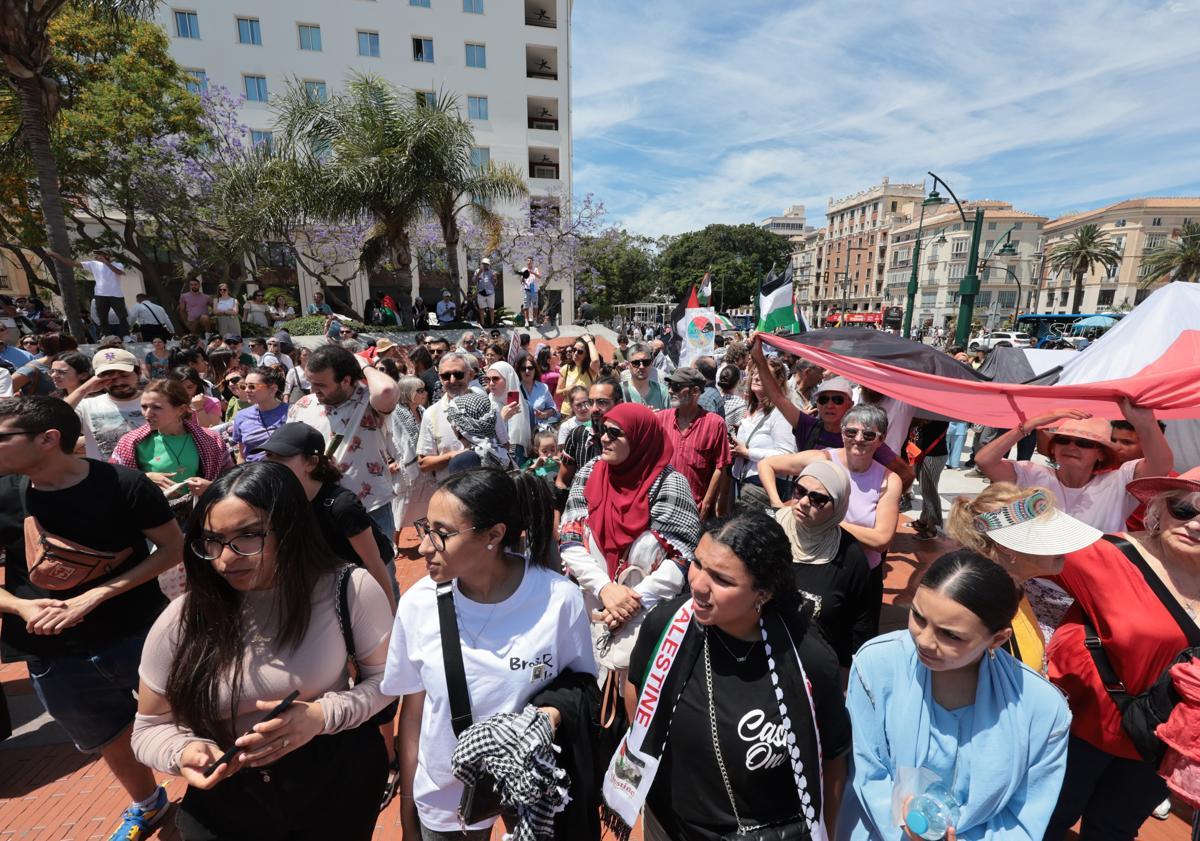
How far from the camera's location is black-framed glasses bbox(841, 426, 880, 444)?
3.11 metres

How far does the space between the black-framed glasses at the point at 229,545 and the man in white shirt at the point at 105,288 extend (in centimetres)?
980

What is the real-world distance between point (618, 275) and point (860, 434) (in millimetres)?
44301

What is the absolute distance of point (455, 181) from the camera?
16.2 metres

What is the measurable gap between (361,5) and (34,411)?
118ft

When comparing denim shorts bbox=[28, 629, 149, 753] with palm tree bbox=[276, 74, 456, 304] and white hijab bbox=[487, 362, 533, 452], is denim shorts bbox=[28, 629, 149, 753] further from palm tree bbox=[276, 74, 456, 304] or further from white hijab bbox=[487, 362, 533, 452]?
palm tree bbox=[276, 74, 456, 304]

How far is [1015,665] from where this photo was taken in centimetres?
162

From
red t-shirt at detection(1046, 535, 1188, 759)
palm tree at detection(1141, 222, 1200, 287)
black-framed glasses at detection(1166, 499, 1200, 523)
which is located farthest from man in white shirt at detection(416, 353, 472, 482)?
palm tree at detection(1141, 222, 1200, 287)

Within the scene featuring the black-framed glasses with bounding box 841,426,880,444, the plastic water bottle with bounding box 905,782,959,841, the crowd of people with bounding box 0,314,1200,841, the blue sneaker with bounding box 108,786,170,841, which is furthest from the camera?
the black-framed glasses with bounding box 841,426,880,444

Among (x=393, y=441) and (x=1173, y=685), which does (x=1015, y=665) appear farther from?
(x=393, y=441)

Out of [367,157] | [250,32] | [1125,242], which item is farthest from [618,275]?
[1125,242]

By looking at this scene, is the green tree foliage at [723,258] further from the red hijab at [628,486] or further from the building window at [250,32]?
the red hijab at [628,486]

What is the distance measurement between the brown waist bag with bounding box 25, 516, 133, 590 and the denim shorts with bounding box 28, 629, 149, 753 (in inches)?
13.8

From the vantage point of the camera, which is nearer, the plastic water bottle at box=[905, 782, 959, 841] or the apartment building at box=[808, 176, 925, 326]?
the plastic water bottle at box=[905, 782, 959, 841]

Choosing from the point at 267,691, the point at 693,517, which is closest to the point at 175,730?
the point at 267,691
